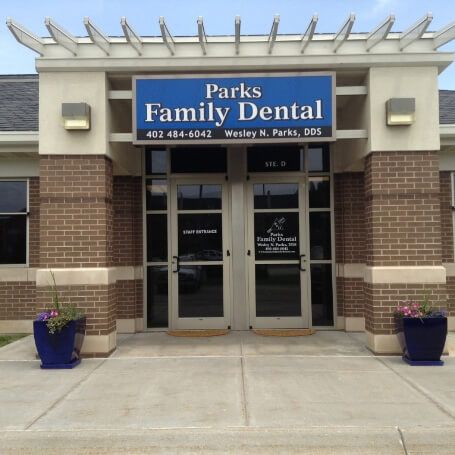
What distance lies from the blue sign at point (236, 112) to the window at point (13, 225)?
3.49 metres

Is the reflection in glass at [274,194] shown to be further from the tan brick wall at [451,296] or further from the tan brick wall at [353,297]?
the tan brick wall at [451,296]

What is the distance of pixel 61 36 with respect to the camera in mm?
7277

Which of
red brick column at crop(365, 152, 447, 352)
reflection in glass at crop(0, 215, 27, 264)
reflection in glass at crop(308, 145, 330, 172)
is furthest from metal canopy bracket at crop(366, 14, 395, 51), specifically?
reflection in glass at crop(0, 215, 27, 264)

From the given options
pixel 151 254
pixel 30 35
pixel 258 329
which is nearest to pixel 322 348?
pixel 258 329

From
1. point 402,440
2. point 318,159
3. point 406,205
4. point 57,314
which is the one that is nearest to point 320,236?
point 318,159

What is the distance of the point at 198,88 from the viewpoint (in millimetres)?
7648

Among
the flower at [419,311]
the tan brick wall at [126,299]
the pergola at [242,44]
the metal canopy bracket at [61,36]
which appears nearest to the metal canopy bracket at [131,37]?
the pergola at [242,44]

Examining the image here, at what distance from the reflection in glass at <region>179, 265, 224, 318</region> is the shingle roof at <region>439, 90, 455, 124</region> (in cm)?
507

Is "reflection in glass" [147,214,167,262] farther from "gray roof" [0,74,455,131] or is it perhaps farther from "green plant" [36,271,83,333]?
"gray roof" [0,74,455,131]

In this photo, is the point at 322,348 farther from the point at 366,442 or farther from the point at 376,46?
the point at 376,46

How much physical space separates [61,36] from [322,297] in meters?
6.02

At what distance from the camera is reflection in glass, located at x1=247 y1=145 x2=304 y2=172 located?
9656mm

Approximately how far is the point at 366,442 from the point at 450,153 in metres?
6.73

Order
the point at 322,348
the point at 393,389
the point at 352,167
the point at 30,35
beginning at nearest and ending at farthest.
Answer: the point at 393,389
the point at 30,35
the point at 322,348
the point at 352,167
